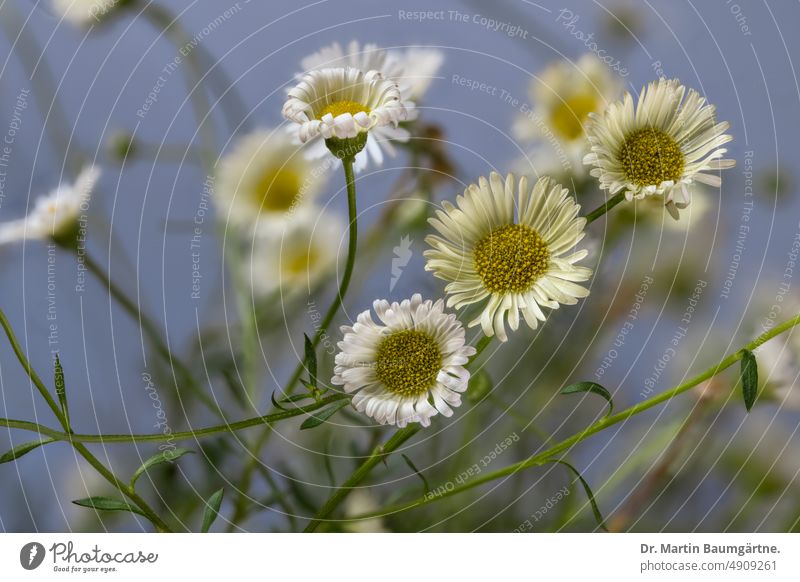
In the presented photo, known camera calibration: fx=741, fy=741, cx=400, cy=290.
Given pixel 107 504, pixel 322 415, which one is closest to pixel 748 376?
pixel 322 415

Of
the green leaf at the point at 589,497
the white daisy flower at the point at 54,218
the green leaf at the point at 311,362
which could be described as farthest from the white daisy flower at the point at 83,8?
the green leaf at the point at 589,497

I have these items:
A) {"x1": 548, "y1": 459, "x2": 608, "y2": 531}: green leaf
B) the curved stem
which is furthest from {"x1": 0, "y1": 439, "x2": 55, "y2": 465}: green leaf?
{"x1": 548, "y1": 459, "x2": 608, "y2": 531}: green leaf

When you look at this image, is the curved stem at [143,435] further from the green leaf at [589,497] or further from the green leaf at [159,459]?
the green leaf at [589,497]

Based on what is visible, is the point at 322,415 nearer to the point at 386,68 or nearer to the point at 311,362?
the point at 311,362

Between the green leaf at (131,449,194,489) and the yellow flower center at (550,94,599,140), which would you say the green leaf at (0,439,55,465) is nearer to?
the green leaf at (131,449,194,489)

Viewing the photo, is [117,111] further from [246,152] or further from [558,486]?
[558,486]
